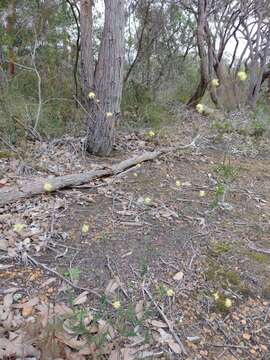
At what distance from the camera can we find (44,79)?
4555 millimetres

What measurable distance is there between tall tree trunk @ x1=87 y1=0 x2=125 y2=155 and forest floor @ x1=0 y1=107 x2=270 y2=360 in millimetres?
421

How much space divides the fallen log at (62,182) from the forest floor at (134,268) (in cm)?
6

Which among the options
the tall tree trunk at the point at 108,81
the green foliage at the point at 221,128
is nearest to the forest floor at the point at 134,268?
the tall tree trunk at the point at 108,81

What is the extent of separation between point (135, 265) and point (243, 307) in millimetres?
648

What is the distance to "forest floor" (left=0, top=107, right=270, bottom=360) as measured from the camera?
4.52 feet

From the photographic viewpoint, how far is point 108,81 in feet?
10.4

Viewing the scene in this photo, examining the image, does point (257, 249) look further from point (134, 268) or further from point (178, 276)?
point (134, 268)

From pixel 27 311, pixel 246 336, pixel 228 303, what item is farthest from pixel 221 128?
pixel 27 311

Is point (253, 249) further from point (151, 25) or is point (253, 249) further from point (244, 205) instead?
point (151, 25)

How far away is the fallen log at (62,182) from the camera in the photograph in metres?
2.24

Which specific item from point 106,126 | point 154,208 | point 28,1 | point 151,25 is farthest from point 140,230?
point 151,25

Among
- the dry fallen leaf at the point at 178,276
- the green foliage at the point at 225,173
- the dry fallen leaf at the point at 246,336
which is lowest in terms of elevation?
the dry fallen leaf at the point at 246,336

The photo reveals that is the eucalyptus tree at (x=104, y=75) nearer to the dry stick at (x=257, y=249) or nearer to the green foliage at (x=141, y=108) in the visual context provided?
the green foliage at (x=141, y=108)

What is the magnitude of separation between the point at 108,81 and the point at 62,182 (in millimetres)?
1317
